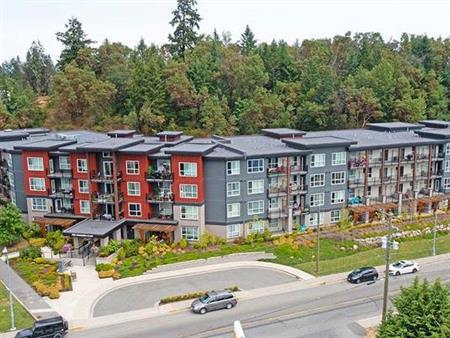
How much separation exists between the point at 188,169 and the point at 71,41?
2737 inches

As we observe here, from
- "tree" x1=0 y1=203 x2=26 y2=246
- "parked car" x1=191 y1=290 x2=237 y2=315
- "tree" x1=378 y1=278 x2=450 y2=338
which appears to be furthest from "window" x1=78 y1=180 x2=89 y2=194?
"tree" x1=378 y1=278 x2=450 y2=338

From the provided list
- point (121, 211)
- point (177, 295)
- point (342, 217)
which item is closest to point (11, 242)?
point (121, 211)

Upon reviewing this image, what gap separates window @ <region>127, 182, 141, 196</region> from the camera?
185ft

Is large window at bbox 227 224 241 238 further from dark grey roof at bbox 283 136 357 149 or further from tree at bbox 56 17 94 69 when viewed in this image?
tree at bbox 56 17 94 69

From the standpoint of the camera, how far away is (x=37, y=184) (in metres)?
59.8

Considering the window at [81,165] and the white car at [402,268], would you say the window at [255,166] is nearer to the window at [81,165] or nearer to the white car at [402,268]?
the white car at [402,268]

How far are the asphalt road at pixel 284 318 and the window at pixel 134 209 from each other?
69.2 ft

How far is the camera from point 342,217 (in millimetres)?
58750

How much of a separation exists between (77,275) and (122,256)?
528cm

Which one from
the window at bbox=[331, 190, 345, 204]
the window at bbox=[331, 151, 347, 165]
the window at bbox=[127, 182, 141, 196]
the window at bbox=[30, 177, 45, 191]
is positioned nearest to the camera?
the window at bbox=[127, 182, 141, 196]

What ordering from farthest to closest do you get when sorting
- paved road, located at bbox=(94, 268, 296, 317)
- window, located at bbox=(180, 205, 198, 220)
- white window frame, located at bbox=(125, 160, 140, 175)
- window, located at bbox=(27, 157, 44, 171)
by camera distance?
window, located at bbox=(27, 157, 44, 171) < white window frame, located at bbox=(125, 160, 140, 175) < window, located at bbox=(180, 205, 198, 220) < paved road, located at bbox=(94, 268, 296, 317)

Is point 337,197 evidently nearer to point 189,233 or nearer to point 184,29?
point 189,233

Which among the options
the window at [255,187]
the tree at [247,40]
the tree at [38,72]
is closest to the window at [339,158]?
the window at [255,187]

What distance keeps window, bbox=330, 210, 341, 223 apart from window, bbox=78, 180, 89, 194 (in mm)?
31028
